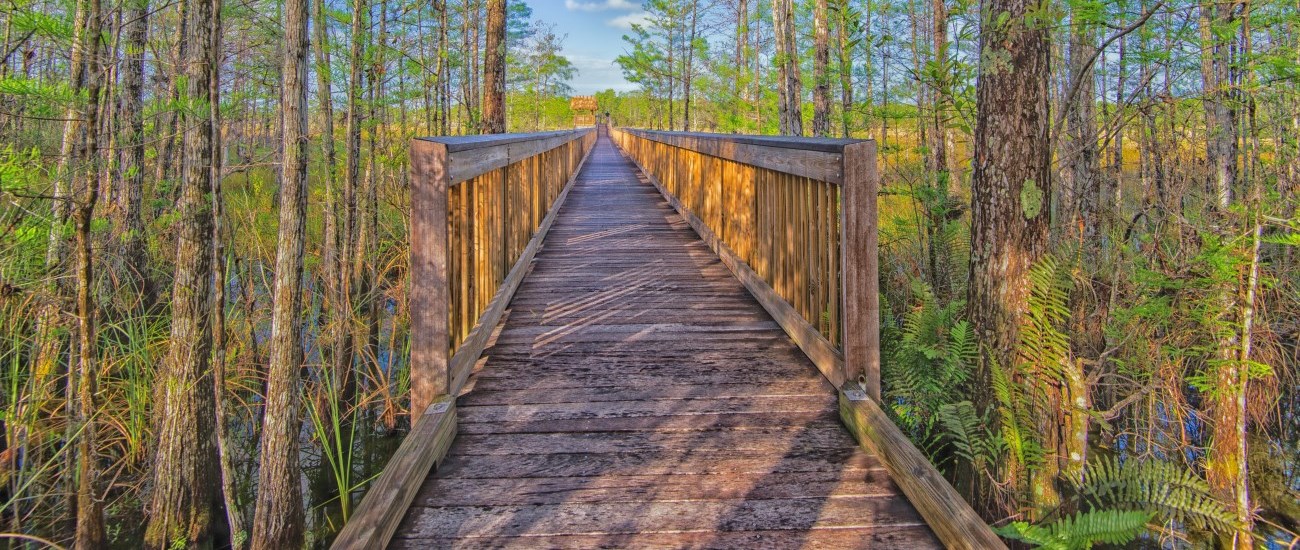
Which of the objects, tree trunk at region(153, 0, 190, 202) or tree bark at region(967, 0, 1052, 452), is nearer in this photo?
tree bark at region(967, 0, 1052, 452)

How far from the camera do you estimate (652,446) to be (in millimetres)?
2801

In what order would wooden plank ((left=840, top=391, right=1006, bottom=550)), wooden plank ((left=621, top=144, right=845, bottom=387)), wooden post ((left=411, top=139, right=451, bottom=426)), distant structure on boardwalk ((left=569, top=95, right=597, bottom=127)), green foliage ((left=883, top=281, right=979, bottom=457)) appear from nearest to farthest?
wooden plank ((left=840, top=391, right=1006, bottom=550)), wooden post ((left=411, top=139, right=451, bottom=426)), wooden plank ((left=621, top=144, right=845, bottom=387)), green foliage ((left=883, top=281, right=979, bottom=457)), distant structure on boardwalk ((left=569, top=95, right=597, bottom=127))

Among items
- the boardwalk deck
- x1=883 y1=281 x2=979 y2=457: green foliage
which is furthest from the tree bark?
the boardwalk deck

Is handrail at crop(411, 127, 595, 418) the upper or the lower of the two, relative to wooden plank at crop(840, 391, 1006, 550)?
upper

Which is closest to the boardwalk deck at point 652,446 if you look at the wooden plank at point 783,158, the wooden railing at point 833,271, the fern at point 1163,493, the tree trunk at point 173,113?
the wooden railing at point 833,271

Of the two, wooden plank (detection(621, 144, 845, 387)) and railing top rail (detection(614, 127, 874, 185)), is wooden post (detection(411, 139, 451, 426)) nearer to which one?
railing top rail (detection(614, 127, 874, 185))

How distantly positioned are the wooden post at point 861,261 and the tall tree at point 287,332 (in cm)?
291

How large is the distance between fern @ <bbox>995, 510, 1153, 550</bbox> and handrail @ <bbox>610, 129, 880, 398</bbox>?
78 centimetres

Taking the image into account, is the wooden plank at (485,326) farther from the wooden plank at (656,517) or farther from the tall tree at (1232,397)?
the tall tree at (1232,397)

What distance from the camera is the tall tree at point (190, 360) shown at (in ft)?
13.4

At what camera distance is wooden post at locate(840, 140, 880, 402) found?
2.90 m

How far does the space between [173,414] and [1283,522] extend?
6.71m

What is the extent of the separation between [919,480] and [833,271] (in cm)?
118

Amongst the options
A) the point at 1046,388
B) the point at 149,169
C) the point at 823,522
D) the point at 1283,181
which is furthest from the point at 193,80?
the point at 149,169
